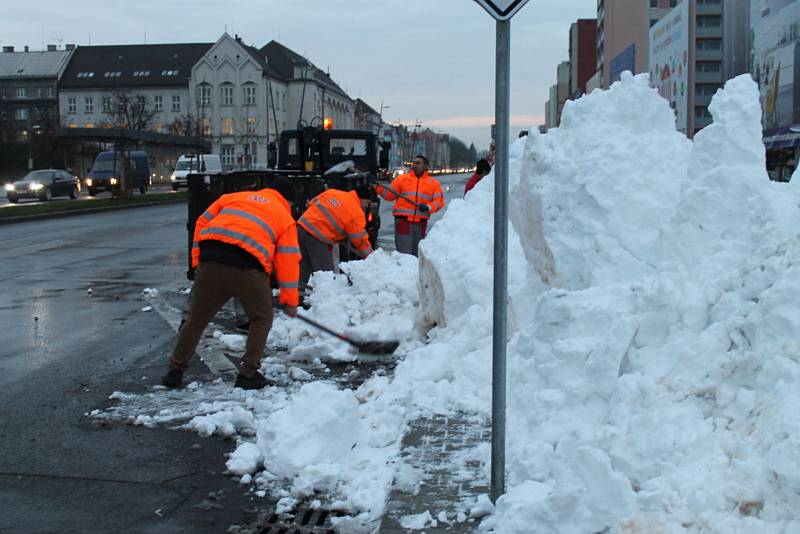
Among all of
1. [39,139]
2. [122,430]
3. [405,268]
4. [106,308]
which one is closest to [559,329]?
[122,430]

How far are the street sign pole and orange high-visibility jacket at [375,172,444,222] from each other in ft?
28.5

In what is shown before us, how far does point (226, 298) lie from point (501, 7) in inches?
137

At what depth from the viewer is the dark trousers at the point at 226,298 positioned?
6527 millimetres

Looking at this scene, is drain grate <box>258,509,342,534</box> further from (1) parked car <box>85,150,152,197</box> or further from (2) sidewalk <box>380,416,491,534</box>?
(1) parked car <box>85,150,152,197</box>

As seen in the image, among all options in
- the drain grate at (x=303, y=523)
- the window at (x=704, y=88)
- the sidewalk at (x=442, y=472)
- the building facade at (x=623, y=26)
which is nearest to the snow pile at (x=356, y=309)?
the sidewalk at (x=442, y=472)

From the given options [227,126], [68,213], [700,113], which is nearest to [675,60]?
[700,113]

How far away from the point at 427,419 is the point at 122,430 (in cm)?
190

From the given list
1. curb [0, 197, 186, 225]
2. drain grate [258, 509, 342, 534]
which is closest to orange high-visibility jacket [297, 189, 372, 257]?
drain grate [258, 509, 342, 534]

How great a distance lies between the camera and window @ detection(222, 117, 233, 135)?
321 feet

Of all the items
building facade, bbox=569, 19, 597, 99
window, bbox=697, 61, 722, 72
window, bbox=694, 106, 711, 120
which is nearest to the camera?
window, bbox=694, 106, 711, 120

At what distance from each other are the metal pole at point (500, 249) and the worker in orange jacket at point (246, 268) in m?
2.78

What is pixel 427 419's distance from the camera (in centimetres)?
556

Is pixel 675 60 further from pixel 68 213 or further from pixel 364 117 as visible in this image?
pixel 364 117

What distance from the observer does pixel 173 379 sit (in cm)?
666
